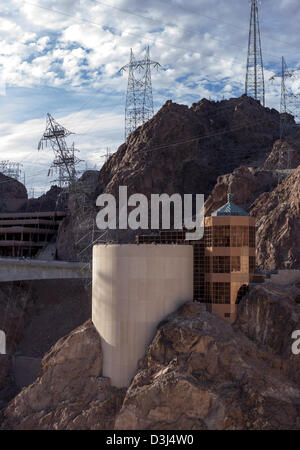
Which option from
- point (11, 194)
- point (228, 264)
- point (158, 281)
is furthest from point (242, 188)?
point (11, 194)

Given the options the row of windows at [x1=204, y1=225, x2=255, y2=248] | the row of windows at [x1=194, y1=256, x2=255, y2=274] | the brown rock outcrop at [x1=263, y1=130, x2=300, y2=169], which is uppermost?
the brown rock outcrop at [x1=263, y1=130, x2=300, y2=169]

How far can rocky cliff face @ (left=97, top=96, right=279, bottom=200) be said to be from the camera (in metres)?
100

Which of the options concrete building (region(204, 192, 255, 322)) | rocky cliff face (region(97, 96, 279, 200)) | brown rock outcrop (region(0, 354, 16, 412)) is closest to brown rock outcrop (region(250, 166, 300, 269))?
concrete building (region(204, 192, 255, 322))

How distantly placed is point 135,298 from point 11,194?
95.9m

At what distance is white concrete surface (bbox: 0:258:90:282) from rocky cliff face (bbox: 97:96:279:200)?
3010 cm

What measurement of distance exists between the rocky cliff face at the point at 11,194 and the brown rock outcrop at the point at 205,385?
Answer: 9094cm

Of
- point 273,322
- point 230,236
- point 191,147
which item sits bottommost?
point 273,322

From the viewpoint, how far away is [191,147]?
10462cm

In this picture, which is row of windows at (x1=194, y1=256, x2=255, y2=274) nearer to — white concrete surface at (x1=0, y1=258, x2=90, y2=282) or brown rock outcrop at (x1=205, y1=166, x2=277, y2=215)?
white concrete surface at (x1=0, y1=258, x2=90, y2=282)

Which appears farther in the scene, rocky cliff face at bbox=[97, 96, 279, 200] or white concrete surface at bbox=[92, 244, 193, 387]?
rocky cliff face at bbox=[97, 96, 279, 200]

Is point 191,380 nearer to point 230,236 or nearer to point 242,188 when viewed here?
point 230,236

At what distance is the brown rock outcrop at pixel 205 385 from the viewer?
37938 mm
